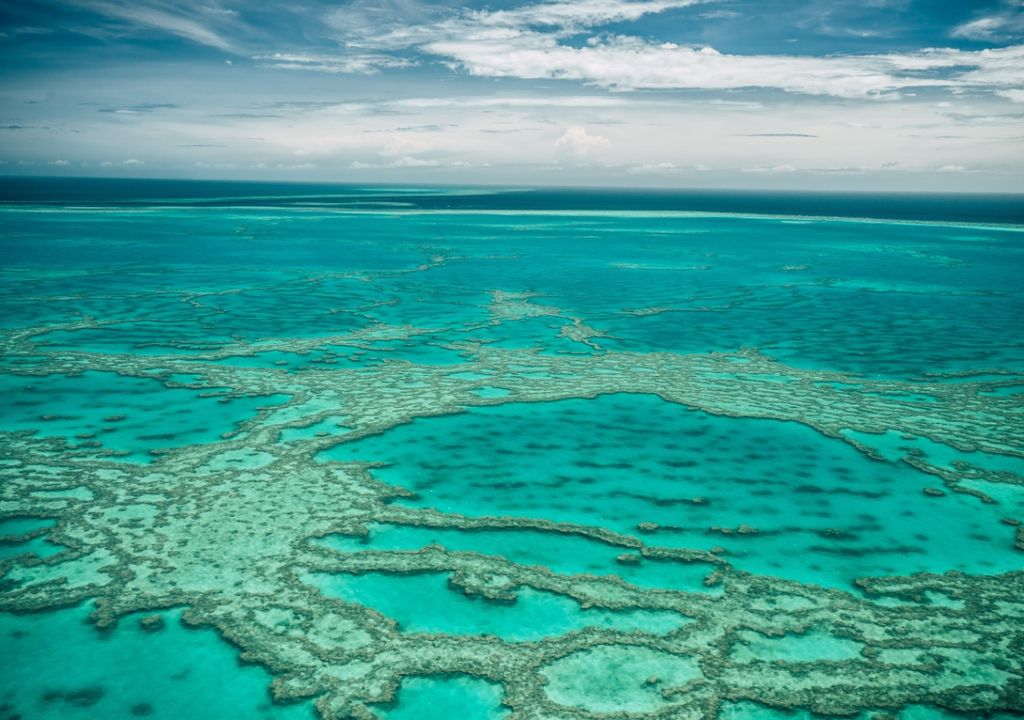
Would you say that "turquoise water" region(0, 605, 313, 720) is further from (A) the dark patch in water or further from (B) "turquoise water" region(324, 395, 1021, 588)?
(B) "turquoise water" region(324, 395, 1021, 588)

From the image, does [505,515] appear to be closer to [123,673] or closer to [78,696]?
[123,673]

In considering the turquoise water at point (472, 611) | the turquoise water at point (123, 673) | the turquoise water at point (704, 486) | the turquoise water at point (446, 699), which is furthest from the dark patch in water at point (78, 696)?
the turquoise water at point (704, 486)

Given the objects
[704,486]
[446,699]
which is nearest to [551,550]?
[446,699]

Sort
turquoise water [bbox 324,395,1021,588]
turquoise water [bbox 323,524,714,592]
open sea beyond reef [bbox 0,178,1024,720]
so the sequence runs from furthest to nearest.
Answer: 1. turquoise water [bbox 324,395,1021,588]
2. turquoise water [bbox 323,524,714,592]
3. open sea beyond reef [bbox 0,178,1024,720]

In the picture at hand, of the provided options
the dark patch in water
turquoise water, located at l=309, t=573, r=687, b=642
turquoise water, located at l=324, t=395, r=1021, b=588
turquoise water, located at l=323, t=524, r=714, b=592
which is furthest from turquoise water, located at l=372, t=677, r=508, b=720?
turquoise water, located at l=324, t=395, r=1021, b=588

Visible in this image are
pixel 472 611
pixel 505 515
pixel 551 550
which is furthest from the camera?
pixel 505 515

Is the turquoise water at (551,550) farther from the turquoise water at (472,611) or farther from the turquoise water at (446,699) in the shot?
the turquoise water at (446,699)

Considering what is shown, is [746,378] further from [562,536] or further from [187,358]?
[187,358]

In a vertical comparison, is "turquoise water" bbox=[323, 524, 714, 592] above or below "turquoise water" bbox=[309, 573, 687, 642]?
above
